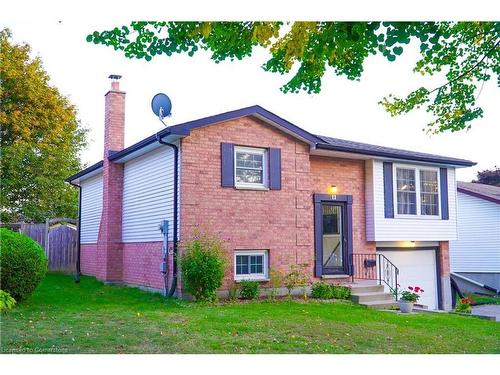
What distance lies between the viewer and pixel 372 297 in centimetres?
1090

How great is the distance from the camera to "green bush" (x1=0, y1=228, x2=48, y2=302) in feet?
27.7

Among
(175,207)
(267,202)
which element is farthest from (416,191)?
(175,207)

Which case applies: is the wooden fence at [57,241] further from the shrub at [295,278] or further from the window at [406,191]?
the window at [406,191]

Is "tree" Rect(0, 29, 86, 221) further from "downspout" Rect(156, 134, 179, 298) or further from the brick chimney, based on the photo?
"downspout" Rect(156, 134, 179, 298)

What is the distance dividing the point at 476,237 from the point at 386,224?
6888 mm

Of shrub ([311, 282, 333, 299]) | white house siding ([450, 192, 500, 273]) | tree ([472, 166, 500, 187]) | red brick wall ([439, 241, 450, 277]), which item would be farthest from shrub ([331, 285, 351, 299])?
tree ([472, 166, 500, 187])

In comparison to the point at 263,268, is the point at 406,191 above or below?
above

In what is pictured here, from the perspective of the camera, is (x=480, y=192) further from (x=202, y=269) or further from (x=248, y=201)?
(x=202, y=269)

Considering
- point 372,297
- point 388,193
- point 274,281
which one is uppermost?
point 388,193

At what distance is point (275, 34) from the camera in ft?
24.7

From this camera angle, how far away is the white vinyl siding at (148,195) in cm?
1041

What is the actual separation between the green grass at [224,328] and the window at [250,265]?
78 centimetres

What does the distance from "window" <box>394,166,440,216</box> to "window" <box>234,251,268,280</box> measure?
4133 mm
